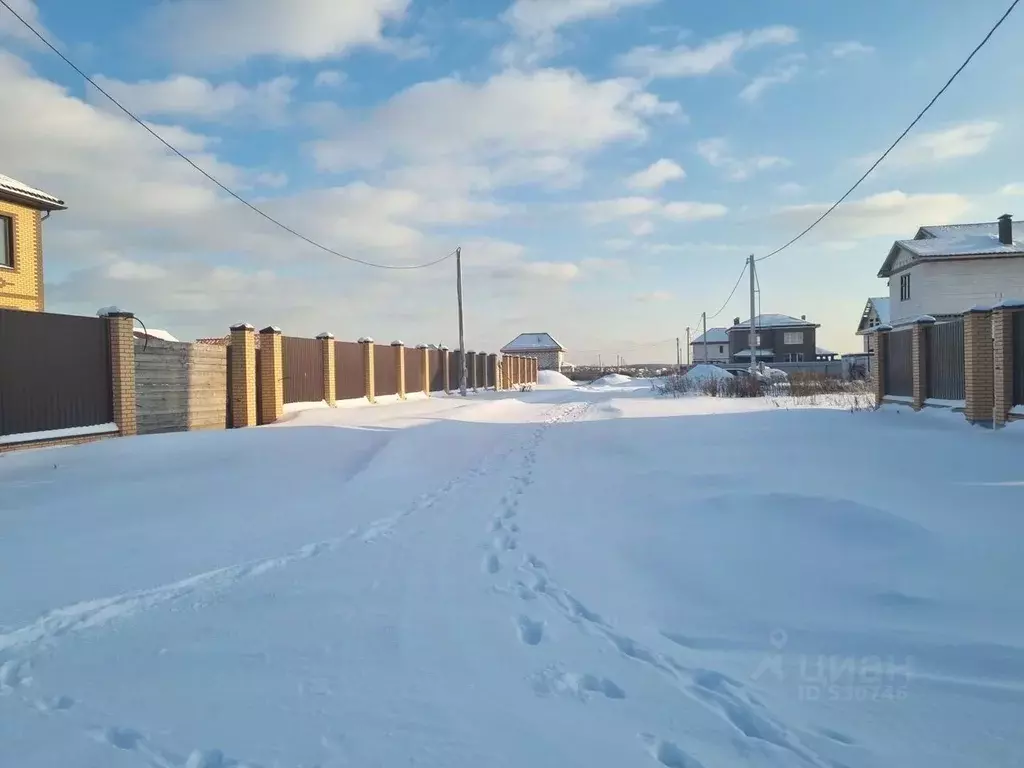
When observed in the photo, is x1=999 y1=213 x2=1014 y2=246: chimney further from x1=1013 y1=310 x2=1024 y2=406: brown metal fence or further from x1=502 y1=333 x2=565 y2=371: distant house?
x1=502 y1=333 x2=565 y2=371: distant house

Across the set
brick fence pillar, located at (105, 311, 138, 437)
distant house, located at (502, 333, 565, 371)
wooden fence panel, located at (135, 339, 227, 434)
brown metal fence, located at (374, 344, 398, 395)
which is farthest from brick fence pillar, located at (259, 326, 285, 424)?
distant house, located at (502, 333, 565, 371)

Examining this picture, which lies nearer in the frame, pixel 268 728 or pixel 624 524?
pixel 268 728

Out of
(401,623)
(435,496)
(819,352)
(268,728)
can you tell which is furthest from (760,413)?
(819,352)

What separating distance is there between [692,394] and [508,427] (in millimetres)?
12397

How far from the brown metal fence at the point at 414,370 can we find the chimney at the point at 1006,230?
25200 mm

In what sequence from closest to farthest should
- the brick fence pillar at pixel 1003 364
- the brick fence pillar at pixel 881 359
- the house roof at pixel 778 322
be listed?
the brick fence pillar at pixel 1003 364, the brick fence pillar at pixel 881 359, the house roof at pixel 778 322

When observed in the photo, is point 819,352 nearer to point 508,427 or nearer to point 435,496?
point 508,427

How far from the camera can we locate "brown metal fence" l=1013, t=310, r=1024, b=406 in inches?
348

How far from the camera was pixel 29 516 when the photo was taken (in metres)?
5.89

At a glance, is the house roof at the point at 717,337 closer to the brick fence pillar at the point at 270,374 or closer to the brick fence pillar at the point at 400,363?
the brick fence pillar at the point at 400,363

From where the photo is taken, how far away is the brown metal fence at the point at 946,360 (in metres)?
10.5

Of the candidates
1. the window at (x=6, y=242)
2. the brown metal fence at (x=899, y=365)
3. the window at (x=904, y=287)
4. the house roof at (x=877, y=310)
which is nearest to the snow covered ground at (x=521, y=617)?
the brown metal fence at (x=899, y=365)

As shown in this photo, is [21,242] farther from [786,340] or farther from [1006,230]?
[786,340]

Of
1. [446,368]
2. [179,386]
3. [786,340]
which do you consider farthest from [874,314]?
[179,386]
